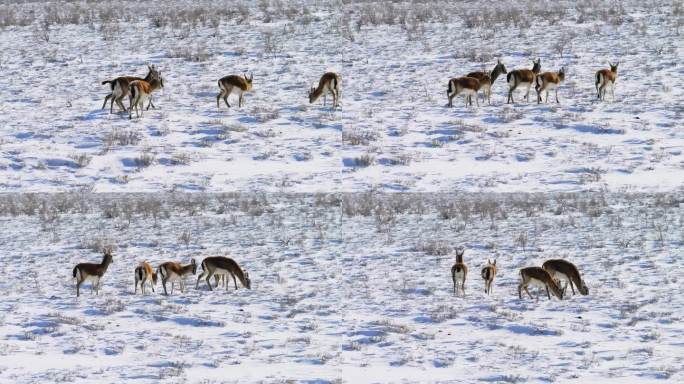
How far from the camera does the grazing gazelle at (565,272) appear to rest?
15.8 meters

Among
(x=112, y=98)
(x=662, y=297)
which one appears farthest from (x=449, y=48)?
(x=662, y=297)

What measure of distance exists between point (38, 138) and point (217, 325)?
1208cm

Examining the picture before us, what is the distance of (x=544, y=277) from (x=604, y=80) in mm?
12741

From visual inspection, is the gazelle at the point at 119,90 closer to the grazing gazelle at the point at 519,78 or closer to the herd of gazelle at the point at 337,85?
the herd of gazelle at the point at 337,85

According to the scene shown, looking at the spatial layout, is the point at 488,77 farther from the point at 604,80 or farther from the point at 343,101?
the point at 343,101

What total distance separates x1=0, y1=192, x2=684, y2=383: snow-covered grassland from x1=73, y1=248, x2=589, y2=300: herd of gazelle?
0.62 feet

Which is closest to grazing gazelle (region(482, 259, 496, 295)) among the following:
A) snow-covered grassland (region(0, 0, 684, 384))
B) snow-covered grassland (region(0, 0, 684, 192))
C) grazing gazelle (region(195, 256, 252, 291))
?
snow-covered grassland (region(0, 0, 684, 384))

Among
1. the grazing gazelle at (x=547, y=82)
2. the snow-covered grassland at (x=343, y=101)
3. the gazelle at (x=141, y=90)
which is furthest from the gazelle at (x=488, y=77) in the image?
the gazelle at (x=141, y=90)

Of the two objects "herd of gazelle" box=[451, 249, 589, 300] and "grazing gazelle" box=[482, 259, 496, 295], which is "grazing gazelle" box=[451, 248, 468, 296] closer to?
"herd of gazelle" box=[451, 249, 589, 300]

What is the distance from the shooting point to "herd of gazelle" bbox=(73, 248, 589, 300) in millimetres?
15602

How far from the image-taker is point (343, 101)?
1104 inches

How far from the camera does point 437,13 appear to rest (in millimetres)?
35750

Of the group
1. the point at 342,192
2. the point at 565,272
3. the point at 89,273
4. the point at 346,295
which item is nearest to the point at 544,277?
the point at 565,272

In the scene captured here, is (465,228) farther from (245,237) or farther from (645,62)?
(645,62)
